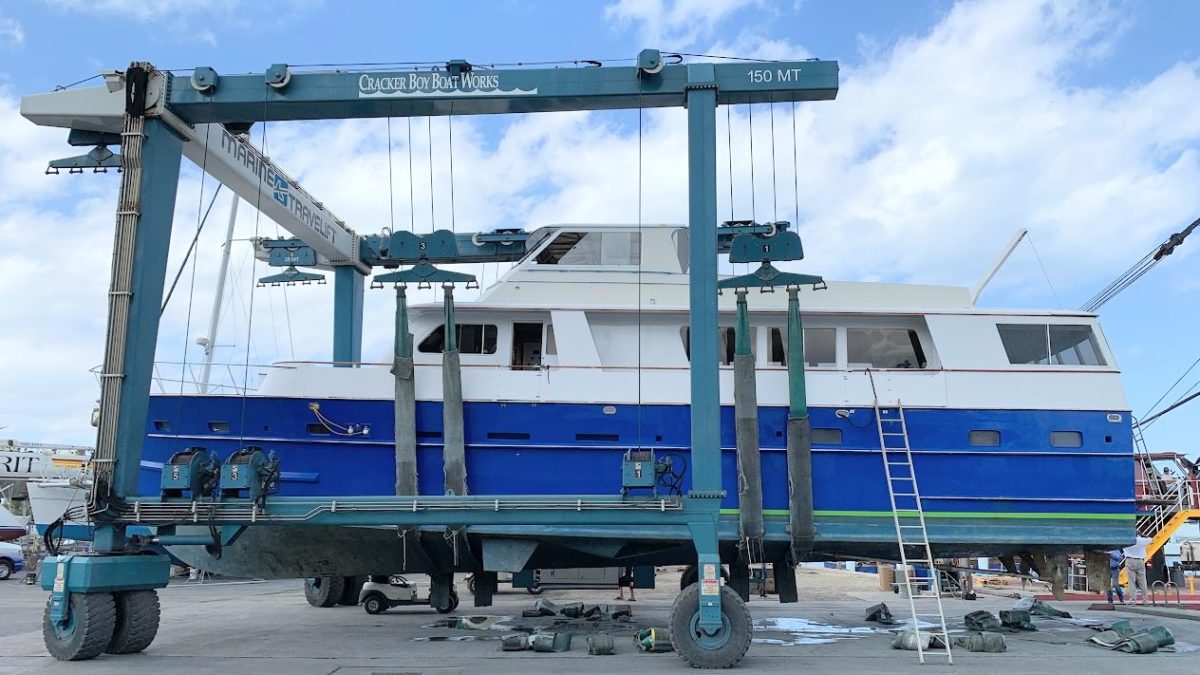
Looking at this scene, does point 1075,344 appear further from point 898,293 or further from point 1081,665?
point 1081,665

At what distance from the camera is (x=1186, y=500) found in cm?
1346

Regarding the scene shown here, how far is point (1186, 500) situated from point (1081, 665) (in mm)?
5960

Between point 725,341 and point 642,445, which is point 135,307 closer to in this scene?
point 642,445

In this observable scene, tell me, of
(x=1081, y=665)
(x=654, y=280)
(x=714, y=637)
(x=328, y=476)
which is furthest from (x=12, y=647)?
(x=1081, y=665)

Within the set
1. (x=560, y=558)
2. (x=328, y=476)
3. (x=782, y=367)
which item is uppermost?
(x=782, y=367)

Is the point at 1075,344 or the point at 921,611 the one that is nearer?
the point at 1075,344

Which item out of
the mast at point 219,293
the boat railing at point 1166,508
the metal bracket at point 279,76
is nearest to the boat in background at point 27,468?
the mast at point 219,293

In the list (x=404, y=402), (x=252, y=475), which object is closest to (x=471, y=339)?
(x=404, y=402)

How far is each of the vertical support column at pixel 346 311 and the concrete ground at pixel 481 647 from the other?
4.24 m

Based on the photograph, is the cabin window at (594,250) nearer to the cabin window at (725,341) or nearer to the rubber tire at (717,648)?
the cabin window at (725,341)

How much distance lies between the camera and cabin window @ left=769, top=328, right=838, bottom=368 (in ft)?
39.7

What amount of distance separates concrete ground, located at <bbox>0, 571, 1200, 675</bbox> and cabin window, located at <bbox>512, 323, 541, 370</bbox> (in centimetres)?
356

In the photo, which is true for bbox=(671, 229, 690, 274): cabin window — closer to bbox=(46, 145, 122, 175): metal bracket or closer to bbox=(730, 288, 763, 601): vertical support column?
bbox=(730, 288, 763, 601): vertical support column

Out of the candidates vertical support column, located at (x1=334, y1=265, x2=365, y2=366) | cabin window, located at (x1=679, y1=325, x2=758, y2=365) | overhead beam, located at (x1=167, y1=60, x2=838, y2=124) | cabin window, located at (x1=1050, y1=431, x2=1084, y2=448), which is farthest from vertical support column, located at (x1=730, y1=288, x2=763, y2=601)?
vertical support column, located at (x1=334, y1=265, x2=365, y2=366)
